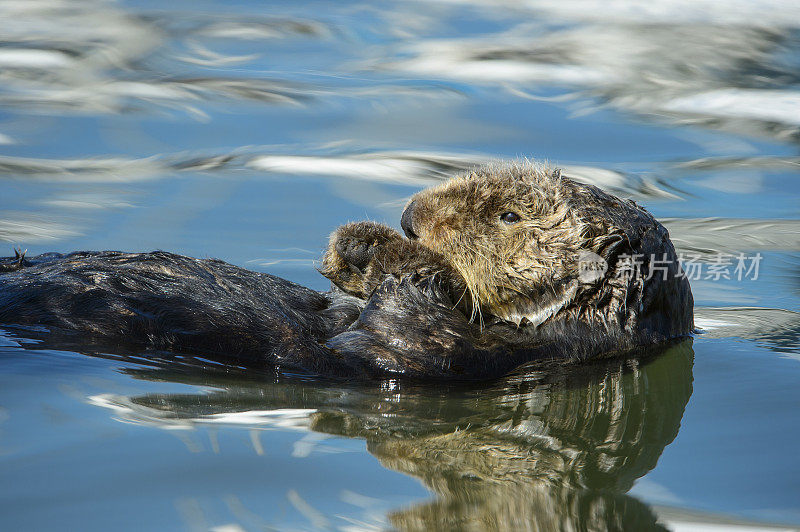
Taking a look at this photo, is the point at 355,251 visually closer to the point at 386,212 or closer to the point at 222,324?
the point at 222,324

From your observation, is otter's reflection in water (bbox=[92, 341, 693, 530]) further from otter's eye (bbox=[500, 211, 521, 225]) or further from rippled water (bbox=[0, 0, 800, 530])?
otter's eye (bbox=[500, 211, 521, 225])

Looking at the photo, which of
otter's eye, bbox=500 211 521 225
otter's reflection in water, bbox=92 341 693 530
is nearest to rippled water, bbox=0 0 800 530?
otter's reflection in water, bbox=92 341 693 530

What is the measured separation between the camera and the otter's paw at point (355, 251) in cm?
398

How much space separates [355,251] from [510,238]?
0.67 meters

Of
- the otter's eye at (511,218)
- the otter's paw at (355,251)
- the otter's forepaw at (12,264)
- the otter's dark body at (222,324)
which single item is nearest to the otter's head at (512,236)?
the otter's eye at (511,218)

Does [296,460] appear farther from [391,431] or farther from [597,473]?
[597,473]

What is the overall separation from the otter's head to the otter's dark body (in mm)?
313

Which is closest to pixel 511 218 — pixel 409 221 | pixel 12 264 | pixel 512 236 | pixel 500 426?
pixel 512 236

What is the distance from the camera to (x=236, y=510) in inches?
93.4

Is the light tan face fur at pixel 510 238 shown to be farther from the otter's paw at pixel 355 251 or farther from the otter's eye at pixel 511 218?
the otter's paw at pixel 355 251

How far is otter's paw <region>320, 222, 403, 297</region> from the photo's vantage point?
3984 mm

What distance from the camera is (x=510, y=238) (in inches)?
152

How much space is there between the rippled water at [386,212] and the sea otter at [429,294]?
0.14 m

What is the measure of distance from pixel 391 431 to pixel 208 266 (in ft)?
3.97
